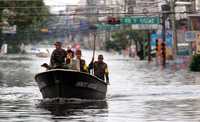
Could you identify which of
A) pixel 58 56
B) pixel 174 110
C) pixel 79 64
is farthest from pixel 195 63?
pixel 174 110

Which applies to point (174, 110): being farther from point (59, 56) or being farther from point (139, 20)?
point (139, 20)

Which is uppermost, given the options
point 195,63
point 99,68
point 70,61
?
point 70,61

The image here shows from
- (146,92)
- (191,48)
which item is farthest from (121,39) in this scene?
(146,92)

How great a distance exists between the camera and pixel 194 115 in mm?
20609

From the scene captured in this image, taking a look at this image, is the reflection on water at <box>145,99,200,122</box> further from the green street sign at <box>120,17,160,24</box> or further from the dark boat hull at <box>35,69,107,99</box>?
the green street sign at <box>120,17,160,24</box>

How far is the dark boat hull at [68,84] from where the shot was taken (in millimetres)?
25125

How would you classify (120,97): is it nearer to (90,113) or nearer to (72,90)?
(72,90)

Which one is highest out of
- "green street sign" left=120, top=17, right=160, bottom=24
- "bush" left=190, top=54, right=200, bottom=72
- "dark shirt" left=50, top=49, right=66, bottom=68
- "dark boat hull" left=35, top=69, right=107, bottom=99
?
"dark shirt" left=50, top=49, right=66, bottom=68

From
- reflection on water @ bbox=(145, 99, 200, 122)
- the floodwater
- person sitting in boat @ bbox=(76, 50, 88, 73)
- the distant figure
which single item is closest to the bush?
the floodwater

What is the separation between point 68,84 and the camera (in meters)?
25.5

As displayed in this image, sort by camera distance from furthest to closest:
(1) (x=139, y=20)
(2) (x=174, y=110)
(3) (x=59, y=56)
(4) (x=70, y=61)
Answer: (1) (x=139, y=20)
(4) (x=70, y=61)
(3) (x=59, y=56)
(2) (x=174, y=110)

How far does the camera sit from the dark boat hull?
25.1 metres

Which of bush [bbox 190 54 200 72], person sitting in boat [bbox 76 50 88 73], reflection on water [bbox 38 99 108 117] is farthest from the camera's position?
bush [bbox 190 54 200 72]

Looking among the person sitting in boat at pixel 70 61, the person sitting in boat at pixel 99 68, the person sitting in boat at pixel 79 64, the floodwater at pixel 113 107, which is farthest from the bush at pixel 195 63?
the person sitting in boat at pixel 70 61
